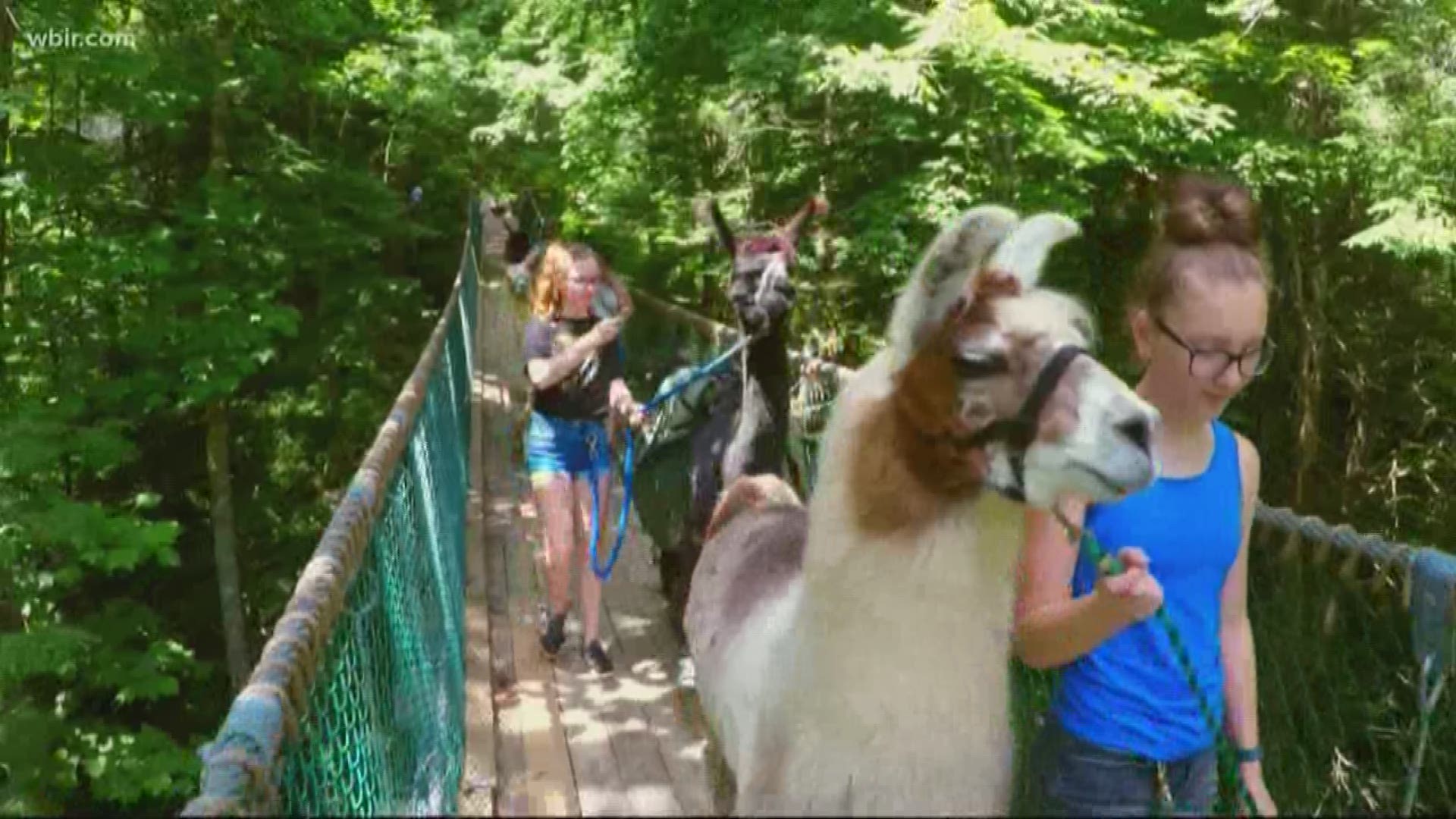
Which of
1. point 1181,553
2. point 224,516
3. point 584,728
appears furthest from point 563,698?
point 224,516

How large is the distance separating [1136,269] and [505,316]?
1644cm

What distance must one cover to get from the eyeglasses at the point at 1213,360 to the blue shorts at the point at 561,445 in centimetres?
282

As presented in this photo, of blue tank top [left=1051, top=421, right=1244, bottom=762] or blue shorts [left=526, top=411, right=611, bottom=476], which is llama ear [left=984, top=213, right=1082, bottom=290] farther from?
blue shorts [left=526, top=411, right=611, bottom=476]

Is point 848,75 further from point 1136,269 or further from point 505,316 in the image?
point 505,316

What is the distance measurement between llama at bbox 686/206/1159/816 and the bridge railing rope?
0.87 metres

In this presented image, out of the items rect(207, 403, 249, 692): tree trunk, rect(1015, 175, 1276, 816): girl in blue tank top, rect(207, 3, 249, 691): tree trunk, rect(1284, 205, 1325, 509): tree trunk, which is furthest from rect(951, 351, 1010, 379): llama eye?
rect(207, 403, 249, 692): tree trunk

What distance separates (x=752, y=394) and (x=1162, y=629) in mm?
2117

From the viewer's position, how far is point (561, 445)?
14.0 feet

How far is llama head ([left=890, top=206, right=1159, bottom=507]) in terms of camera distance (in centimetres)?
128

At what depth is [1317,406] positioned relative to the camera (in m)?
9.64

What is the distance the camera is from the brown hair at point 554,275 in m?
4.14

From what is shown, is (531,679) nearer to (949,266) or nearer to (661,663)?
(661,663)

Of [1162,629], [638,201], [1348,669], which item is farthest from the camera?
[638,201]

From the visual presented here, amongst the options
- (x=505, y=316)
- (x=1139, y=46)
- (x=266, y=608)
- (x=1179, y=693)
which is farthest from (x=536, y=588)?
(x=505, y=316)
